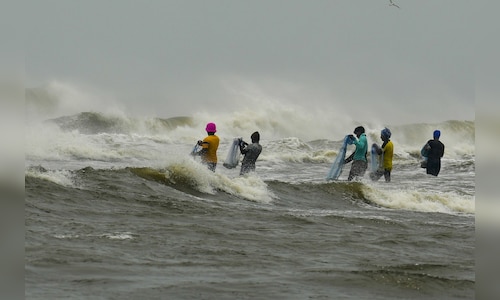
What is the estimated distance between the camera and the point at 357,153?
56.9ft

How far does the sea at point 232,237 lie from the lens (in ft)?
20.0

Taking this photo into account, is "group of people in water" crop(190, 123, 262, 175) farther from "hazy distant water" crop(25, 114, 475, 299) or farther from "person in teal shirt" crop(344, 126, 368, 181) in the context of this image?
"person in teal shirt" crop(344, 126, 368, 181)

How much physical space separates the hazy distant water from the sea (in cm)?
2

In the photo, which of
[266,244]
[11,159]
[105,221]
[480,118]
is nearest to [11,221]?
[11,159]

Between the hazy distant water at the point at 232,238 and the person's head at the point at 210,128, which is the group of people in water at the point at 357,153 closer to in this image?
the person's head at the point at 210,128

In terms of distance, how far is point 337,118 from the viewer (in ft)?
165

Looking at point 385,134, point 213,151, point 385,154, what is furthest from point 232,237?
point 385,154

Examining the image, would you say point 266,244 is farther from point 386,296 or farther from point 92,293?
point 92,293

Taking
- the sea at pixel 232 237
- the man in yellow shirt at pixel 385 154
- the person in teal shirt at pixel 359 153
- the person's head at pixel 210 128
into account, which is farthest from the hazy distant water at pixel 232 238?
the man in yellow shirt at pixel 385 154

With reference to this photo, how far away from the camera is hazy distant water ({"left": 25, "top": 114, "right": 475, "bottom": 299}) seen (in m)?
6.09

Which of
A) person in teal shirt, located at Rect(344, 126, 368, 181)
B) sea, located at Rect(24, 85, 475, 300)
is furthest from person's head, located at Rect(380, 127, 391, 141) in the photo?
sea, located at Rect(24, 85, 475, 300)

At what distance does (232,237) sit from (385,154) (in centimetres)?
1005

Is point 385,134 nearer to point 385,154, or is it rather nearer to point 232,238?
point 385,154

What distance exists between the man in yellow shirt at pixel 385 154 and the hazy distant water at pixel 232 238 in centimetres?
202
